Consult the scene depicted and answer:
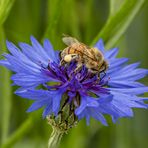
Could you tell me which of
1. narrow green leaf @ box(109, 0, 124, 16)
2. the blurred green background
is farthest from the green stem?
narrow green leaf @ box(109, 0, 124, 16)

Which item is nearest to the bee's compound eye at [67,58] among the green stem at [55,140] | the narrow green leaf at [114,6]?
the green stem at [55,140]

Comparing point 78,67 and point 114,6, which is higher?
point 114,6

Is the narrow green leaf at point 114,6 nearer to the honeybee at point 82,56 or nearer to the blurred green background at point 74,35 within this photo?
the blurred green background at point 74,35

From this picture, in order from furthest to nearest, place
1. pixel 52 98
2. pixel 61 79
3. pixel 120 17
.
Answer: pixel 120 17, pixel 61 79, pixel 52 98

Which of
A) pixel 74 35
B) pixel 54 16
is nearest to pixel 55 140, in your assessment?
pixel 54 16

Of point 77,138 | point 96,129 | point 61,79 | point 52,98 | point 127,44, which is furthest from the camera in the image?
point 127,44

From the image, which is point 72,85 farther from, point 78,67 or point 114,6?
point 114,6

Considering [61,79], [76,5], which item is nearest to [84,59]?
[61,79]

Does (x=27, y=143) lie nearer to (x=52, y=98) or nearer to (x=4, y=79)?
(x=4, y=79)
